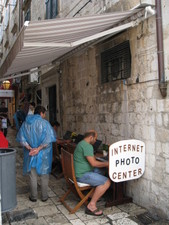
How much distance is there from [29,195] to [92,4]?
437cm

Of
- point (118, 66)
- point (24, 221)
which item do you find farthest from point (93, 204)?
point (118, 66)

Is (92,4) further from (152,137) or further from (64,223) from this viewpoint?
(64,223)

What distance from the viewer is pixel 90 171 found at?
409 cm

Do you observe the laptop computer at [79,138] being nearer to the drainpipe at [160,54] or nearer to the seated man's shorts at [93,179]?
the seated man's shorts at [93,179]

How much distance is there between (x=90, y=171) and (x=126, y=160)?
0.60 meters

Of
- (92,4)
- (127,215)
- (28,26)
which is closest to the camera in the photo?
(28,26)

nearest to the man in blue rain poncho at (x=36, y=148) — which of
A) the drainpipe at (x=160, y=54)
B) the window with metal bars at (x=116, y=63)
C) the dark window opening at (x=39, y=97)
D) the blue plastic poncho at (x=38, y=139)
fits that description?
the blue plastic poncho at (x=38, y=139)

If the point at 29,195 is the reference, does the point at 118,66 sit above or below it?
above

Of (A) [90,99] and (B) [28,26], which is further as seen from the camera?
(A) [90,99]

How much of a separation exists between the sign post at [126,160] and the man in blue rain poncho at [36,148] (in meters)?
1.23

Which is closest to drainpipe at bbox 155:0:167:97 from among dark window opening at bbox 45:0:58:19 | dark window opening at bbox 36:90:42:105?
dark window opening at bbox 45:0:58:19

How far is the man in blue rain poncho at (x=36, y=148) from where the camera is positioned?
176 inches

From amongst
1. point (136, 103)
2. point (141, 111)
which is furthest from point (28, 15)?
point (141, 111)

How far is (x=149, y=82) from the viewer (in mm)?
3994
